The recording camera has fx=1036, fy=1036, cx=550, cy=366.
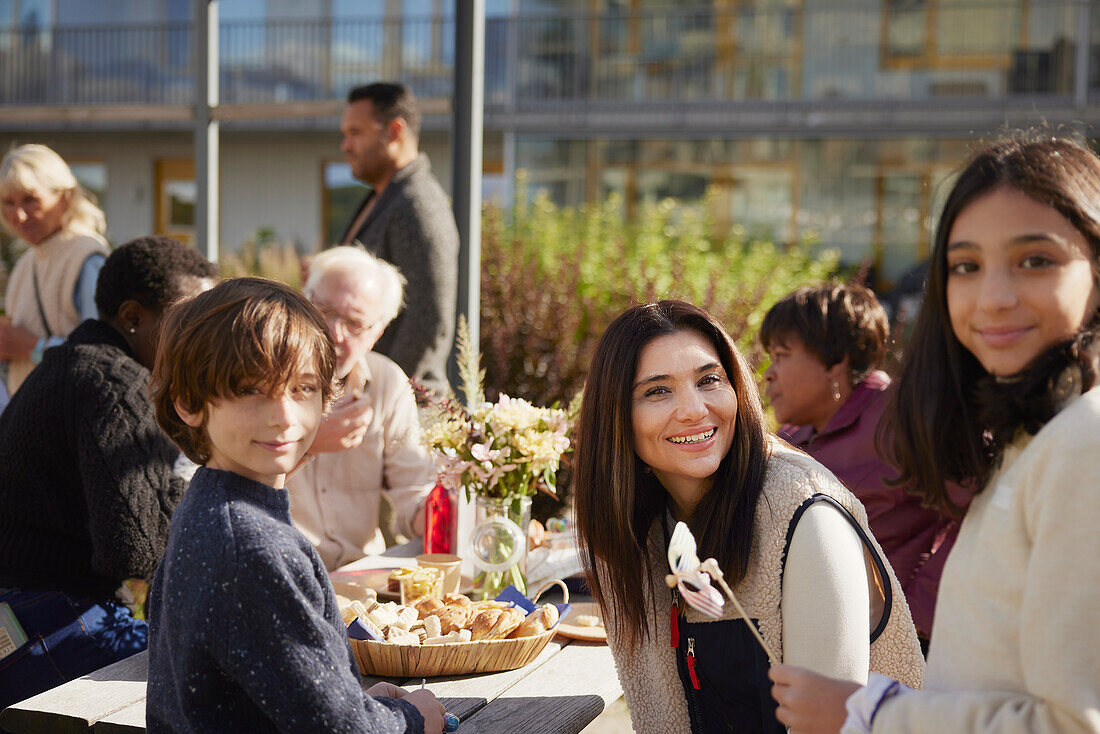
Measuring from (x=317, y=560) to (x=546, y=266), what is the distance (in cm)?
592

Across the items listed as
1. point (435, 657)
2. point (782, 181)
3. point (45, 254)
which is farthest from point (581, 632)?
point (782, 181)

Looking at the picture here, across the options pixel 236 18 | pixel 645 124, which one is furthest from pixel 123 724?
pixel 236 18

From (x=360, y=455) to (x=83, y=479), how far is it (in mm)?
1051

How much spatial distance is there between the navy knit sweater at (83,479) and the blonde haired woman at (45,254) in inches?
66.2

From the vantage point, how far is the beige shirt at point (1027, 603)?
117cm

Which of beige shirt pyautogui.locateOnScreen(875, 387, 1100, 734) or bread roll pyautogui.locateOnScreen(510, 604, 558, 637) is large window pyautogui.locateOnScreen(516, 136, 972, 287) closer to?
bread roll pyautogui.locateOnScreen(510, 604, 558, 637)

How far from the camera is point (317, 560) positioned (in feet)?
5.34

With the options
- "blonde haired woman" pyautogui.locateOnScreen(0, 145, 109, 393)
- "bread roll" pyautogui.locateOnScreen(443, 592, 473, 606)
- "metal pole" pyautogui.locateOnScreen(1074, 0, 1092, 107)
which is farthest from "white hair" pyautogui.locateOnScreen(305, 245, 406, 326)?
"metal pole" pyautogui.locateOnScreen(1074, 0, 1092, 107)

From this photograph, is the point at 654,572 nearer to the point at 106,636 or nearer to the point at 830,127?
the point at 106,636

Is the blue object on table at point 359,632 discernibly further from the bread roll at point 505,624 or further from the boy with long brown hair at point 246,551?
the boy with long brown hair at point 246,551

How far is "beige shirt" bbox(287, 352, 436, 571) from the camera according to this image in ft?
11.0

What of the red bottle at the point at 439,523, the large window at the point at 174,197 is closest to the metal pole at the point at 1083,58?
the large window at the point at 174,197

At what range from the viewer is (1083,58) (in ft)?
48.7

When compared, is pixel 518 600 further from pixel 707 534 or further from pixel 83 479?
pixel 83 479
